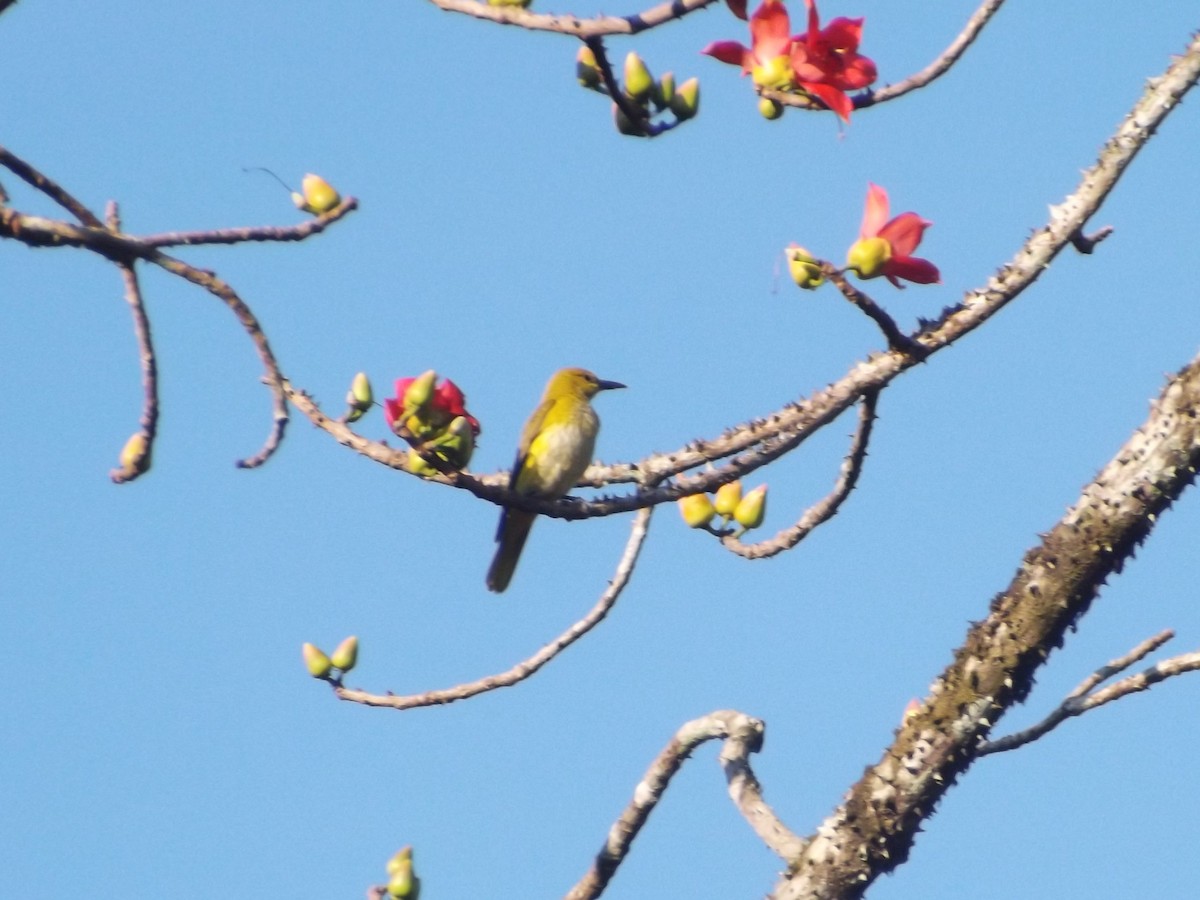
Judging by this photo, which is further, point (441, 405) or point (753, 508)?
point (753, 508)

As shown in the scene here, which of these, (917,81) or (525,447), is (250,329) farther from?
(525,447)

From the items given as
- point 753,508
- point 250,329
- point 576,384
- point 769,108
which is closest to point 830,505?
point 753,508

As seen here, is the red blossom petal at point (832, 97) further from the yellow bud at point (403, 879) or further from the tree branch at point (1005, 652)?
the yellow bud at point (403, 879)

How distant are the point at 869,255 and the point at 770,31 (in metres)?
0.54

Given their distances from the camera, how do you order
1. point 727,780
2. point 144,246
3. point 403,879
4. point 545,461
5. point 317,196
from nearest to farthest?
point 144,246, point 317,196, point 403,879, point 727,780, point 545,461

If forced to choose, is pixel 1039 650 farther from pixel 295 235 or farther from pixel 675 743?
pixel 295 235

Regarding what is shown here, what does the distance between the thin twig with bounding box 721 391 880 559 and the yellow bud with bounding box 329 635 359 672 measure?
3.89 ft

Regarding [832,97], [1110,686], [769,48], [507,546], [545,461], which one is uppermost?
[545,461]

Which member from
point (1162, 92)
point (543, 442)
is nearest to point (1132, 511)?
point (1162, 92)

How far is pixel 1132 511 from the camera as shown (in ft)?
12.4

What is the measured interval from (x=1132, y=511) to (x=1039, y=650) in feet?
1.40

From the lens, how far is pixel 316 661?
4.79m

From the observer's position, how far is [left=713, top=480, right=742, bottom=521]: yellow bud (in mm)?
4926

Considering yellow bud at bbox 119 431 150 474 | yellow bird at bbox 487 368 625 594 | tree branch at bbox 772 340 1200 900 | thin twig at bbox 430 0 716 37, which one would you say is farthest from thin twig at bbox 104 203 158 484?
yellow bird at bbox 487 368 625 594
